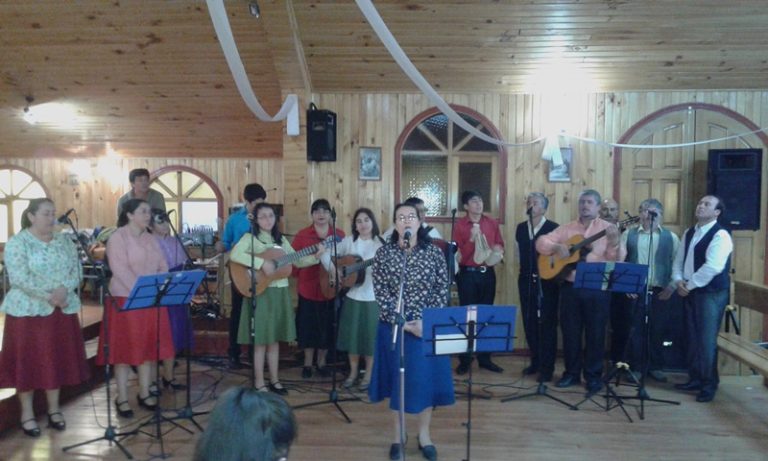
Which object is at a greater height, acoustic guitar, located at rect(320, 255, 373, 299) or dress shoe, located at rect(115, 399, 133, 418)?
acoustic guitar, located at rect(320, 255, 373, 299)

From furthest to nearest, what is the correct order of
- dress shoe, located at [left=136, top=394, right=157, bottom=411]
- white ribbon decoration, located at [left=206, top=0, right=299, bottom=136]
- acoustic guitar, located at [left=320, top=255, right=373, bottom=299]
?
1. acoustic guitar, located at [left=320, top=255, right=373, bottom=299]
2. dress shoe, located at [left=136, top=394, right=157, bottom=411]
3. white ribbon decoration, located at [left=206, top=0, right=299, bottom=136]

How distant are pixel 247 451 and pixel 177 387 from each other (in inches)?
166

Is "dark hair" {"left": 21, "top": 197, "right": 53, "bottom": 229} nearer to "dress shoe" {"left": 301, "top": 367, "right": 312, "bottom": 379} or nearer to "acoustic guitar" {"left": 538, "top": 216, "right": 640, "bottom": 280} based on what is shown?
"dress shoe" {"left": 301, "top": 367, "right": 312, "bottom": 379}

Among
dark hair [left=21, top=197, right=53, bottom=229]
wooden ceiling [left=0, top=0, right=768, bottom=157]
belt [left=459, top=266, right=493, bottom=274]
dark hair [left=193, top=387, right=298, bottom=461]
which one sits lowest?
belt [left=459, top=266, right=493, bottom=274]

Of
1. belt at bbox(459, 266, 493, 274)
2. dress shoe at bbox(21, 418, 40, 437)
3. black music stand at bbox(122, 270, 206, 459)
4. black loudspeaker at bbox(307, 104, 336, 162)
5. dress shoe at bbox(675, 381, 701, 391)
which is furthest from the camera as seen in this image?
black loudspeaker at bbox(307, 104, 336, 162)

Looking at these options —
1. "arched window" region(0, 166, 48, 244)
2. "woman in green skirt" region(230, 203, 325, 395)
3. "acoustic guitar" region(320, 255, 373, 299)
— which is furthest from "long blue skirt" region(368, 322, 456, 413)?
"arched window" region(0, 166, 48, 244)

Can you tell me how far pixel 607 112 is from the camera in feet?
20.1

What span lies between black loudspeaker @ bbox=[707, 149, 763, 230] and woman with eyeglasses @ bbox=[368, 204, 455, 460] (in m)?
3.58

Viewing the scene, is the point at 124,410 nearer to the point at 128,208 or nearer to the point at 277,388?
the point at 277,388

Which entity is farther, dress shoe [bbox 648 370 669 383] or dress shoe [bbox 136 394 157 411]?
dress shoe [bbox 648 370 669 383]

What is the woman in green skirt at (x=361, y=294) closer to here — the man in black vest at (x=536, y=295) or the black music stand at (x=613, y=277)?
the man in black vest at (x=536, y=295)

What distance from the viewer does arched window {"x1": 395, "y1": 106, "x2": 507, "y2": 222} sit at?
628 cm

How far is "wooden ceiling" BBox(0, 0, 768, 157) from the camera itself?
201 inches

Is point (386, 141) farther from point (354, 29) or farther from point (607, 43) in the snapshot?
point (607, 43)
